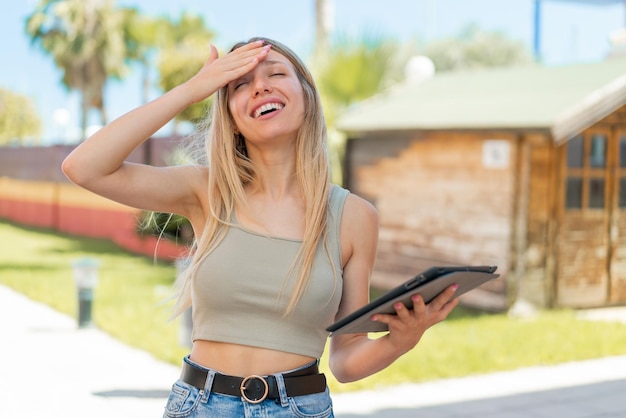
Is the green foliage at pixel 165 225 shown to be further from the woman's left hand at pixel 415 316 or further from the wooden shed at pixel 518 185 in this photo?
the wooden shed at pixel 518 185

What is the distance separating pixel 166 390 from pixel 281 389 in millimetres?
5204

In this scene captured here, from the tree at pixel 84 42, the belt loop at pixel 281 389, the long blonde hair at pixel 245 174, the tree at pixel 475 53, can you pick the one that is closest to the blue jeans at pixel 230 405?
the belt loop at pixel 281 389

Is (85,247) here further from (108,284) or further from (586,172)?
(586,172)

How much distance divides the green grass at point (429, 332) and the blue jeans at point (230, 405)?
442cm

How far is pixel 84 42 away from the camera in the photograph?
41.4 metres

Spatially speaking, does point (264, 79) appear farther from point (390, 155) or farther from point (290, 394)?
point (390, 155)

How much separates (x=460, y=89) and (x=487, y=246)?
318cm

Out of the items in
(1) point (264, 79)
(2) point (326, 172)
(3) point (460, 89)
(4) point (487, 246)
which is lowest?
(4) point (487, 246)

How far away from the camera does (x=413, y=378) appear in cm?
762

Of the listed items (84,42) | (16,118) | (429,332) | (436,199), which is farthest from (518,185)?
(16,118)

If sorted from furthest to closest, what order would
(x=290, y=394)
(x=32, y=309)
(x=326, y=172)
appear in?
(x=32, y=309) → (x=326, y=172) → (x=290, y=394)

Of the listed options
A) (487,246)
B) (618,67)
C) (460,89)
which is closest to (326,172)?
(487,246)

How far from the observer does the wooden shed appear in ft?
35.7

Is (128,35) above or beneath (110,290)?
above
